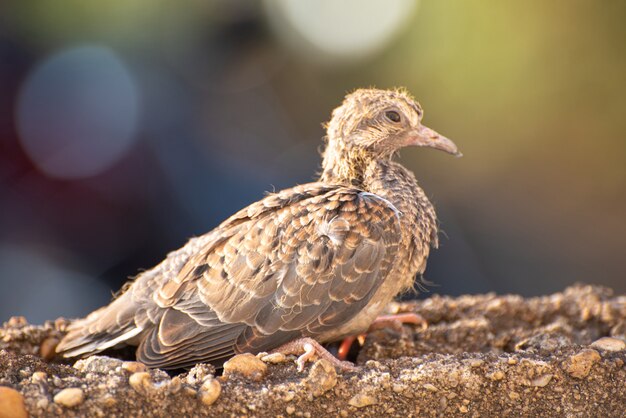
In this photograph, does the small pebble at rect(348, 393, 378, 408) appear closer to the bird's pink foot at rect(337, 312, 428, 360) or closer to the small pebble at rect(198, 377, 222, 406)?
the small pebble at rect(198, 377, 222, 406)

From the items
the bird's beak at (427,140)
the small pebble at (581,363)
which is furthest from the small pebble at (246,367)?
the bird's beak at (427,140)

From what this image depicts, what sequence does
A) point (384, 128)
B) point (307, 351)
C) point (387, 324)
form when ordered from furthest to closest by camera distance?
point (387, 324)
point (384, 128)
point (307, 351)

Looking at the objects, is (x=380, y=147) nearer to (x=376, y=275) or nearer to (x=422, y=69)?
(x=376, y=275)

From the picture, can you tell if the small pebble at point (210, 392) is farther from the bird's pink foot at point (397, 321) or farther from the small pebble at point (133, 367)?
the bird's pink foot at point (397, 321)

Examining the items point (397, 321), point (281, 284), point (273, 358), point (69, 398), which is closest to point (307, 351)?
point (273, 358)

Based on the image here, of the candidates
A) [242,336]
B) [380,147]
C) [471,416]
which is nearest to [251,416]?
[242,336]

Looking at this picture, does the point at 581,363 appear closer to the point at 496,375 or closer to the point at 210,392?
the point at 496,375
